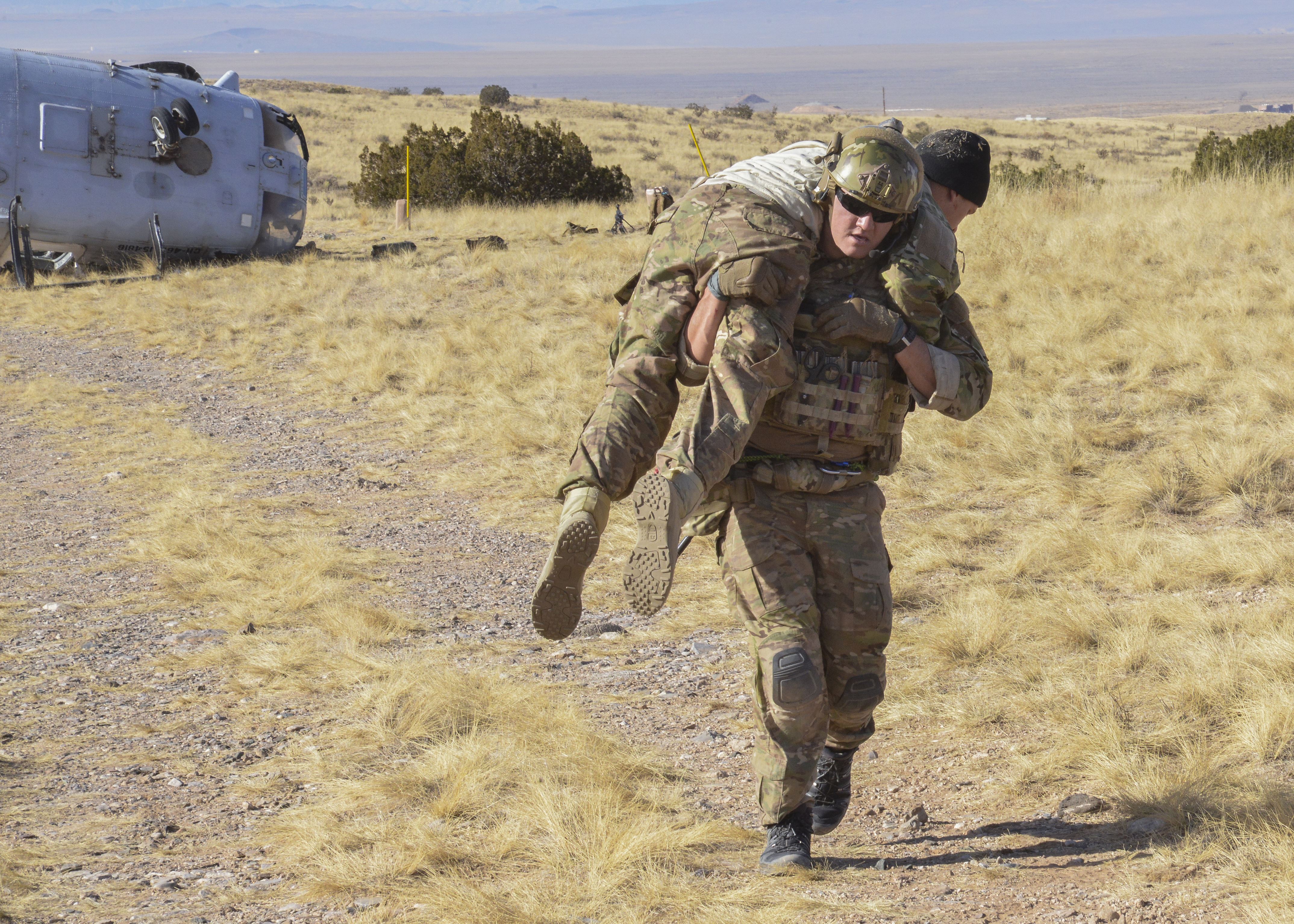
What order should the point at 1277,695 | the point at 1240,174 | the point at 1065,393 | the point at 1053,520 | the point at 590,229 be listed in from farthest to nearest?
the point at 590,229
the point at 1240,174
the point at 1065,393
the point at 1053,520
the point at 1277,695

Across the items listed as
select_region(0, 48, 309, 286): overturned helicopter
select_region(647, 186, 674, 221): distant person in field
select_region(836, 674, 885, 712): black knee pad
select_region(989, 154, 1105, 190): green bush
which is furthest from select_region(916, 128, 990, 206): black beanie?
select_region(0, 48, 309, 286): overturned helicopter

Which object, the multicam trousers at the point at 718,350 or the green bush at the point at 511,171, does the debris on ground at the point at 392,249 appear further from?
the multicam trousers at the point at 718,350

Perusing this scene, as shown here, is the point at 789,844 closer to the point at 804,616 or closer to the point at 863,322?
the point at 804,616

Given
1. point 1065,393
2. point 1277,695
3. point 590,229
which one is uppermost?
point 590,229

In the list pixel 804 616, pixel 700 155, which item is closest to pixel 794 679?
pixel 804 616

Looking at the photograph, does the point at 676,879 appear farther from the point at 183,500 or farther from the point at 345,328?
the point at 345,328

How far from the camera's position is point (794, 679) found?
2.93 m

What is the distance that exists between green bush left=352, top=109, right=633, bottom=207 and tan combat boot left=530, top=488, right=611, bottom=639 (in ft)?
57.1

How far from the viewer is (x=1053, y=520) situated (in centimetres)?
621

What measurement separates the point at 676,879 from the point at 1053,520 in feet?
12.7

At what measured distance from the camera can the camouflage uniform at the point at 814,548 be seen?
298cm

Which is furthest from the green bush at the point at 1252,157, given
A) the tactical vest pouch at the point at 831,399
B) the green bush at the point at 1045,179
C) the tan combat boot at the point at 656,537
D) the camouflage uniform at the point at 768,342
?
the tan combat boot at the point at 656,537

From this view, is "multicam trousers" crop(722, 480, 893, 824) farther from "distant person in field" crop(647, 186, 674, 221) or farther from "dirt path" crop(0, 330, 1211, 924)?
"distant person in field" crop(647, 186, 674, 221)

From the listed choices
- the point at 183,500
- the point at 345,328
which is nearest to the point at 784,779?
the point at 183,500
